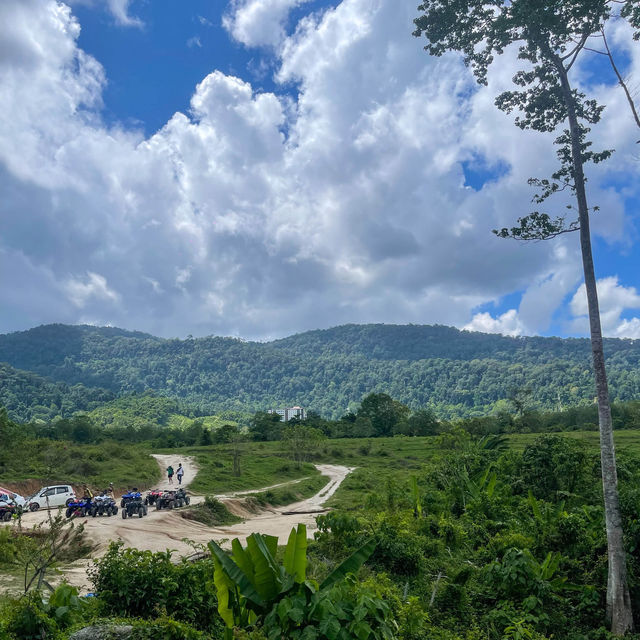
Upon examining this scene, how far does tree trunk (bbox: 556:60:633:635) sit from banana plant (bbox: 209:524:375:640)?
7959mm

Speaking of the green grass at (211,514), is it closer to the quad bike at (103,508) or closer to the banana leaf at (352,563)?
the quad bike at (103,508)

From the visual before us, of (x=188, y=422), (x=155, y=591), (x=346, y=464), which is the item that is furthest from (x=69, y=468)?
(x=188, y=422)

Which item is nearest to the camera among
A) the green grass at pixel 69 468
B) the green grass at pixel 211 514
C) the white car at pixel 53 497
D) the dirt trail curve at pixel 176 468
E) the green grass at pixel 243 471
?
the green grass at pixel 211 514

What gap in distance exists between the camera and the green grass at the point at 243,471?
4028cm

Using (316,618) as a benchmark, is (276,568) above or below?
above

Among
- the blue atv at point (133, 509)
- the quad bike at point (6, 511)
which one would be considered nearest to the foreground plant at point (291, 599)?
the blue atv at point (133, 509)

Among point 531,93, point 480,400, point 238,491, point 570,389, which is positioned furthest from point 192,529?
point 480,400

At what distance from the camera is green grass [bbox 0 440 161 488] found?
37.3m

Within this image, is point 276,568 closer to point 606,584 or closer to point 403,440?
point 606,584

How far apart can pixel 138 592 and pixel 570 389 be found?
525 feet

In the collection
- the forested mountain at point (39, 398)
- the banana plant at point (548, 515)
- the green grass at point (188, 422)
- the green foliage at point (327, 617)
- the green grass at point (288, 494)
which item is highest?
the forested mountain at point (39, 398)

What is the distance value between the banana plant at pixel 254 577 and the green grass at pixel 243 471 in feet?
105

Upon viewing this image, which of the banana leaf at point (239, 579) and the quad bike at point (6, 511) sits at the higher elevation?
the banana leaf at point (239, 579)

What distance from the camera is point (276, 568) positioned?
6.57 metres
